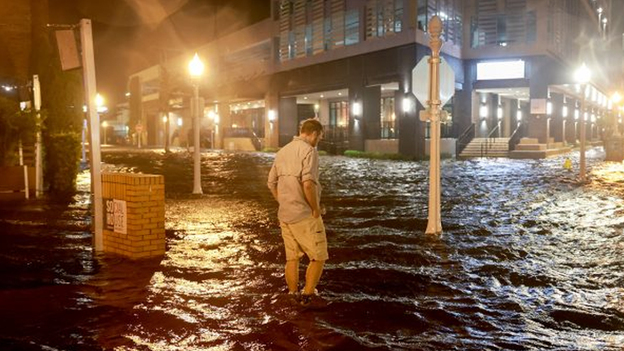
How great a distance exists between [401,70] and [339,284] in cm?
3119

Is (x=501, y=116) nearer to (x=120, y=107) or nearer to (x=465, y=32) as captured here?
(x=465, y=32)

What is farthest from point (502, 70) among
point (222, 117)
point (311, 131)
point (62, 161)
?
point (311, 131)

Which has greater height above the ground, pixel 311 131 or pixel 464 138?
pixel 311 131

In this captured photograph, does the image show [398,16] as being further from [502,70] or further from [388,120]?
[502,70]

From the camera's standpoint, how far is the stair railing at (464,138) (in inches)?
1558

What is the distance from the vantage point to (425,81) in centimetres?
987

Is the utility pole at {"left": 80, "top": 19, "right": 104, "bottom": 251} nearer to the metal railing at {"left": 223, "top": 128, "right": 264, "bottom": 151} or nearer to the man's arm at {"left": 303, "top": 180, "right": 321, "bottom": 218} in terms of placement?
the man's arm at {"left": 303, "top": 180, "right": 321, "bottom": 218}

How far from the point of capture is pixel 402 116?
36656 mm

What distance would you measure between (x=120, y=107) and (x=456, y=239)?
9032 centimetres

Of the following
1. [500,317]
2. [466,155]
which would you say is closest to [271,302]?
[500,317]

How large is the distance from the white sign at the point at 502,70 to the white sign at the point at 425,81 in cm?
3442

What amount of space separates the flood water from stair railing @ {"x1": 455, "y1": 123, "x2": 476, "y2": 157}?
26.7 m

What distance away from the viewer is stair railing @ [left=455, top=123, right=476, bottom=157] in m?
39.6

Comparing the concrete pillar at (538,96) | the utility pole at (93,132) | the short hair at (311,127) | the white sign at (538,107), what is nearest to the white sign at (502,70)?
the concrete pillar at (538,96)
